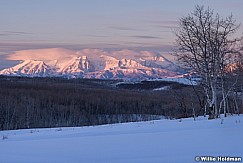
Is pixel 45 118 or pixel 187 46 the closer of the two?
pixel 187 46

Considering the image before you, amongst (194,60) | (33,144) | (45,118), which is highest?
(194,60)

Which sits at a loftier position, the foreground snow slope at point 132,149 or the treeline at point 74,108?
the foreground snow slope at point 132,149

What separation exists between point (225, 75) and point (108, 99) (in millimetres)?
76540

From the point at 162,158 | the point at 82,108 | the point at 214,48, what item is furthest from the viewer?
the point at 82,108

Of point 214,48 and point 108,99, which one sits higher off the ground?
point 214,48

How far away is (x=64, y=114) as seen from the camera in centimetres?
7800

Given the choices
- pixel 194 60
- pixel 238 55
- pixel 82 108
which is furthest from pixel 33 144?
pixel 82 108

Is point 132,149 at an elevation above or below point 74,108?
above

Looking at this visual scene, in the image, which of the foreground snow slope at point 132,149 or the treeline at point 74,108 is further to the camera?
the treeline at point 74,108

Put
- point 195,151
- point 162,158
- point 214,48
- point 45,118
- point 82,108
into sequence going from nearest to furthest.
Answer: point 162,158 < point 195,151 < point 214,48 < point 45,118 < point 82,108

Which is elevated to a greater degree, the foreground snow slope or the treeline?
the foreground snow slope

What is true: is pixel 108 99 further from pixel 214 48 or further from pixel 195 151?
pixel 195 151

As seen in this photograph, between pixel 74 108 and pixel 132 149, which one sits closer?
pixel 132 149

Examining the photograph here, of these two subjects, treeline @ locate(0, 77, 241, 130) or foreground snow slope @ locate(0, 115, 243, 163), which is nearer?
foreground snow slope @ locate(0, 115, 243, 163)
